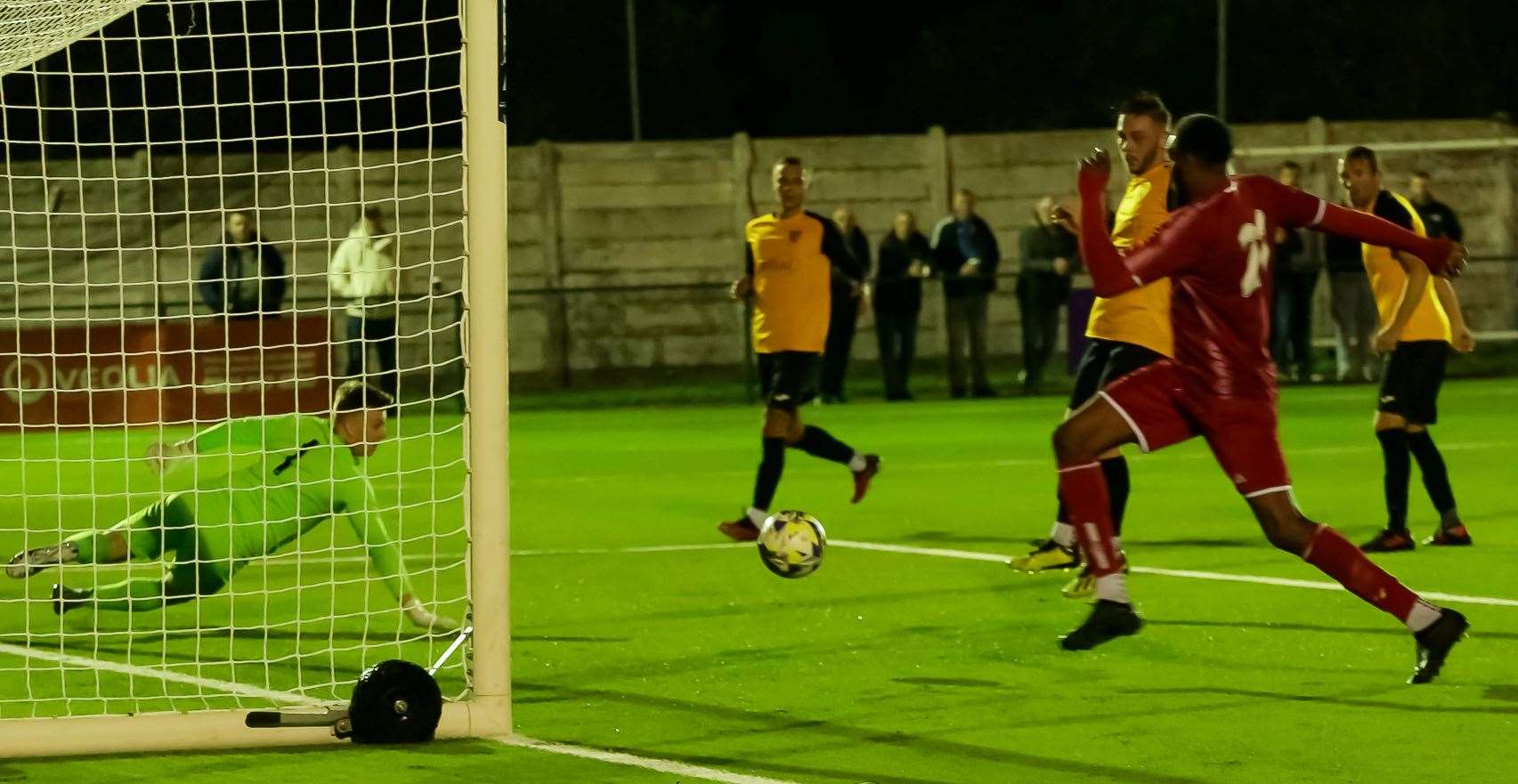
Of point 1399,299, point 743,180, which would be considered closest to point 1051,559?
point 1399,299

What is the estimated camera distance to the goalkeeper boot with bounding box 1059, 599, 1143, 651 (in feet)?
23.9

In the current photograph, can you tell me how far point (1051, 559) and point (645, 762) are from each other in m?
4.07

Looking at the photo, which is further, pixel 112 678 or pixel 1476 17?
pixel 1476 17

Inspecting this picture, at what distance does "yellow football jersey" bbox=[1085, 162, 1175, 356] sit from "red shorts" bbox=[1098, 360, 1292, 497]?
1.50 metres

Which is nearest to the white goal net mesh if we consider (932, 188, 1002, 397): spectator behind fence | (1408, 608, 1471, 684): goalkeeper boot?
(1408, 608, 1471, 684): goalkeeper boot

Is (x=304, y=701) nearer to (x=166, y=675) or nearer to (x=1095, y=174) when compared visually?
(x=166, y=675)

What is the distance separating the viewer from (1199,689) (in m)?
7.00

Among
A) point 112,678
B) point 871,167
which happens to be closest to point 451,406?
point 871,167

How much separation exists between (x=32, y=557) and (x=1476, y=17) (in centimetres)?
4461

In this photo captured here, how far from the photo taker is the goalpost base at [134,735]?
238 inches

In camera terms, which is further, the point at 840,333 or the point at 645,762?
the point at 840,333

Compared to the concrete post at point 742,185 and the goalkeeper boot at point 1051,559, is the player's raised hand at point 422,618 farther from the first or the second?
the concrete post at point 742,185

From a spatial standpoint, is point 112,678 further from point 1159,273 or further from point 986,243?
point 986,243

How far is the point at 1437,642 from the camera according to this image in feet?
22.6
